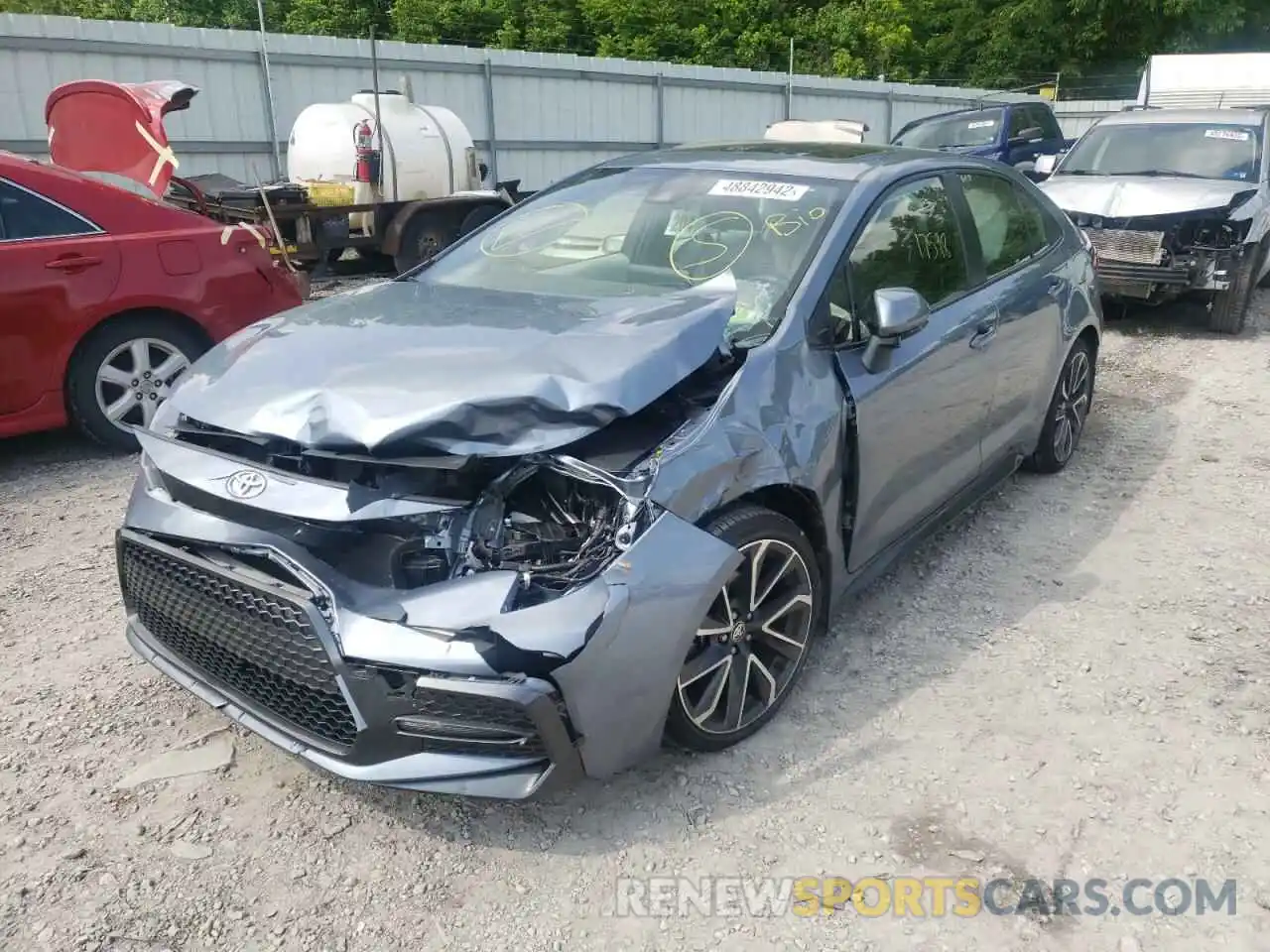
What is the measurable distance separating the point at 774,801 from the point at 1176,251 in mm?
7153

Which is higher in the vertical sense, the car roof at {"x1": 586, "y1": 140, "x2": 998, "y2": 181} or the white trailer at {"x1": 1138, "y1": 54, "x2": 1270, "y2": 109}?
the white trailer at {"x1": 1138, "y1": 54, "x2": 1270, "y2": 109}

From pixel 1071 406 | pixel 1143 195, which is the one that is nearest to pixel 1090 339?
pixel 1071 406

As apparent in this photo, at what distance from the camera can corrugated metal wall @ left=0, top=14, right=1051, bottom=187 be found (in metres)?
10.1

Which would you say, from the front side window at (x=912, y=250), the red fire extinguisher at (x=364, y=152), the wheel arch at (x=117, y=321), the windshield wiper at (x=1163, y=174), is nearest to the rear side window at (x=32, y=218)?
the wheel arch at (x=117, y=321)

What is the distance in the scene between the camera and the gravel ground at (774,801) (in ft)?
7.84

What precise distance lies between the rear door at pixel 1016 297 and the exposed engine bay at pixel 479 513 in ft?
6.94

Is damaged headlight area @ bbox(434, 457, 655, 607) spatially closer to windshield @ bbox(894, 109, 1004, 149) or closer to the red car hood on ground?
the red car hood on ground

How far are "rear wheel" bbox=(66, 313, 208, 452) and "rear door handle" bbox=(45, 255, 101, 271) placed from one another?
0.32 meters

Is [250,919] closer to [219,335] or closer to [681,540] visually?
[681,540]

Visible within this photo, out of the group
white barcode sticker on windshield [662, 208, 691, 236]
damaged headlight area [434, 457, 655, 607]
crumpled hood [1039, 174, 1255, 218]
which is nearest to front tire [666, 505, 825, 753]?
damaged headlight area [434, 457, 655, 607]

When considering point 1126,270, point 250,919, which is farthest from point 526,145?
point 250,919

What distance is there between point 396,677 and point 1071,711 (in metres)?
2.17

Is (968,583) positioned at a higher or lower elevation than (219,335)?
lower

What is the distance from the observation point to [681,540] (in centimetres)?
255
